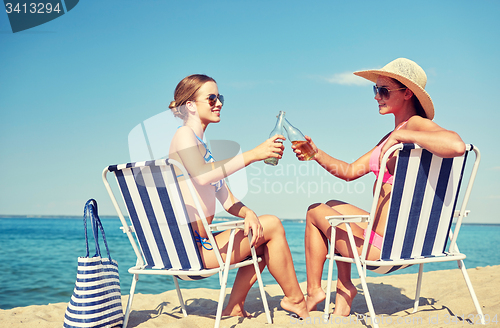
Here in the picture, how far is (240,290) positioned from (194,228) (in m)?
0.70

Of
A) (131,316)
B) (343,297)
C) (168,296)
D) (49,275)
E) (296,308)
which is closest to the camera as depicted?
(296,308)

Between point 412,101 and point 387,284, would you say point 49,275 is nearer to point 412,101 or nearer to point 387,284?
point 387,284

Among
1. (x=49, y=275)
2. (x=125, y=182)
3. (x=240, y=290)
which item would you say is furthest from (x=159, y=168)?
(x=49, y=275)

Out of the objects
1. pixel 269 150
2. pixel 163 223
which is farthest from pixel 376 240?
pixel 163 223

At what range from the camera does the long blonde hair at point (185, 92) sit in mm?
2824

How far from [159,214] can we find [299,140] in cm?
119

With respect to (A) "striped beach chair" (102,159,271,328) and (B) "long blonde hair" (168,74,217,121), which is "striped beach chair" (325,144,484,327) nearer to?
(A) "striped beach chair" (102,159,271,328)

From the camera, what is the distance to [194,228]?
8.52 ft

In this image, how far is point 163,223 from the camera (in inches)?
96.8

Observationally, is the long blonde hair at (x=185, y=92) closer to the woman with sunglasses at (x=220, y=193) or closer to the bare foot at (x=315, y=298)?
the woman with sunglasses at (x=220, y=193)

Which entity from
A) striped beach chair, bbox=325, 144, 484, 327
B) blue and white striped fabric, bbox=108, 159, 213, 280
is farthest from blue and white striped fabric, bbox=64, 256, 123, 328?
striped beach chair, bbox=325, 144, 484, 327

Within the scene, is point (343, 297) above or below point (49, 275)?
above

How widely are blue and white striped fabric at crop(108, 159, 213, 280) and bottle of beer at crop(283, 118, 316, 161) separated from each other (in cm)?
99

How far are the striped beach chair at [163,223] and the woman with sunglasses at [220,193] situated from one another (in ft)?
0.41
